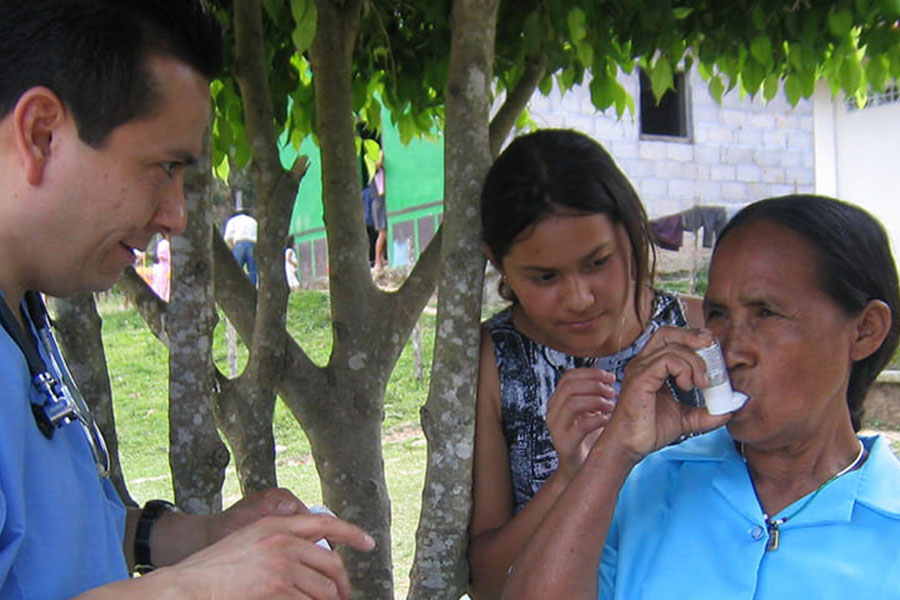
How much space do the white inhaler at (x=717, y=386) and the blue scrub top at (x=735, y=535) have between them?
205 mm

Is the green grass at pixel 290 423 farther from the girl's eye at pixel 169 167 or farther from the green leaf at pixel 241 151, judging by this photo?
the girl's eye at pixel 169 167

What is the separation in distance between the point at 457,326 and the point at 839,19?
1.43 m

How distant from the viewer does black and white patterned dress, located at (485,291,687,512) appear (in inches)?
90.8

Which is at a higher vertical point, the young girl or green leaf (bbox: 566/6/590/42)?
green leaf (bbox: 566/6/590/42)

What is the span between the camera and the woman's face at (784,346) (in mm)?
1803

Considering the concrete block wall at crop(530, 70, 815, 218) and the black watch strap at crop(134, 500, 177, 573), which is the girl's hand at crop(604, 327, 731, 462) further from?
the concrete block wall at crop(530, 70, 815, 218)

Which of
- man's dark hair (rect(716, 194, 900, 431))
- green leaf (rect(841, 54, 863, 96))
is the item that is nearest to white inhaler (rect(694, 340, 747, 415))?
man's dark hair (rect(716, 194, 900, 431))

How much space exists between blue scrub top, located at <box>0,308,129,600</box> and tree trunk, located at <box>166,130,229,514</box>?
73cm

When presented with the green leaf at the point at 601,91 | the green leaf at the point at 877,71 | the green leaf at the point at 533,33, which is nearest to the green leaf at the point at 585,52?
the green leaf at the point at 533,33

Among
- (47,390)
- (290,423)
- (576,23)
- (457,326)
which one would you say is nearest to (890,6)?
(576,23)

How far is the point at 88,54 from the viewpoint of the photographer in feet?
4.82

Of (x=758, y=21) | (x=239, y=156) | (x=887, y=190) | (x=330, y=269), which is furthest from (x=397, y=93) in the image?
(x=887, y=190)

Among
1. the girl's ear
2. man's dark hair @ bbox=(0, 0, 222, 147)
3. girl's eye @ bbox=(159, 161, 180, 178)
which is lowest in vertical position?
the girl's ear

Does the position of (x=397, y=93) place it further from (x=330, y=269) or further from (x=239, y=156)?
(x=330, y=269)
